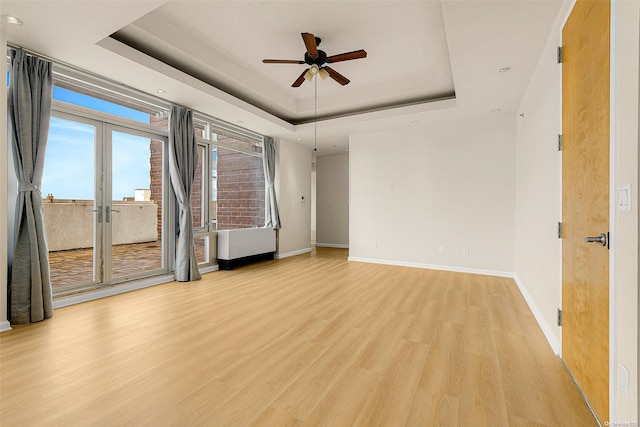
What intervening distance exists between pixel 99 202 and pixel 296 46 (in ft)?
10.4

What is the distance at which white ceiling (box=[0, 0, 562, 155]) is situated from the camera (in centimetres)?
242

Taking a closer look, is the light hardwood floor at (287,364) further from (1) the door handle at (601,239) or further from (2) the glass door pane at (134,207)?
(1) the door handle at (601,239)

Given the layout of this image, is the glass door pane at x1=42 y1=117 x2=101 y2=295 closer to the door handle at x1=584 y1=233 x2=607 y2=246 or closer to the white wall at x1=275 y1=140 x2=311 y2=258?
the white wall at x1=275 y1=140 x2=311 y2=258

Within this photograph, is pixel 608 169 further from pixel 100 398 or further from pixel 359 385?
pixel 100 398

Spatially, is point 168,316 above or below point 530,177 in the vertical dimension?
below

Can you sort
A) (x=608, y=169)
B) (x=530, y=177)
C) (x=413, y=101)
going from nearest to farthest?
(x=608, y=169)
(x=530, y=177)
(x=413, y=101)

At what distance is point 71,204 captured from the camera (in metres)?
3.50

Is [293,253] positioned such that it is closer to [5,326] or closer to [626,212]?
[5,326]

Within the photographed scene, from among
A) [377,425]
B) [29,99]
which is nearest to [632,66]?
[377,425]

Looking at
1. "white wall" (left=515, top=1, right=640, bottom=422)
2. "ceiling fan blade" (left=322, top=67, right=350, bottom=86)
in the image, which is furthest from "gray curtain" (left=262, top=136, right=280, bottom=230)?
"white wall" (left=515, top=1, right=640, bottom=422)

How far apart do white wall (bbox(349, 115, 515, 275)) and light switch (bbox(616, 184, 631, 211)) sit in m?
3.98

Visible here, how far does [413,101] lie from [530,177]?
95.1 inches

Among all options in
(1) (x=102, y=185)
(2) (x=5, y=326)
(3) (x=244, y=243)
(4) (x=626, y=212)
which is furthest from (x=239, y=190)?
(4) (x=626, y=212)

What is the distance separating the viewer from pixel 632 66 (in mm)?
1221
